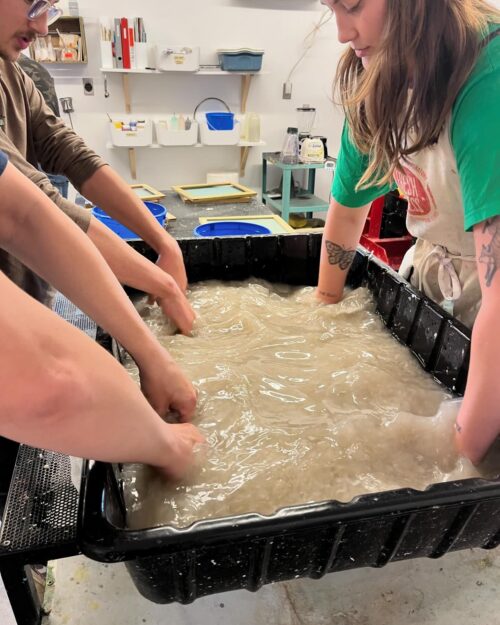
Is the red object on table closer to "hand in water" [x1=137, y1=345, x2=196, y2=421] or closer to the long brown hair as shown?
the long brown hair

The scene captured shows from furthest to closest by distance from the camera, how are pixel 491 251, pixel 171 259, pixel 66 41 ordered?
pixel 66 41 < pixel 171 259 < pixel 491 251

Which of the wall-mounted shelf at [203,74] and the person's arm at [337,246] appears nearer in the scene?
the person's arm at [337,246]

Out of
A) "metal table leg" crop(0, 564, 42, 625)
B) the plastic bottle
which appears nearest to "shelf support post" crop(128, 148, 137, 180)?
the plastic bottle

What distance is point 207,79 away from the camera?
3721mm

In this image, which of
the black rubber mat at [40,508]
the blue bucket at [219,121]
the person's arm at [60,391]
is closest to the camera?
the person's arm at [60,391]

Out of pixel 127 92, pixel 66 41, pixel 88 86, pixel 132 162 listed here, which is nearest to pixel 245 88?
pixel 127 92

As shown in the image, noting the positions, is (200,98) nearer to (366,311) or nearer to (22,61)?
(22,61)

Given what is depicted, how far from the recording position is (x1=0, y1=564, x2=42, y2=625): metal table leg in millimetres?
601

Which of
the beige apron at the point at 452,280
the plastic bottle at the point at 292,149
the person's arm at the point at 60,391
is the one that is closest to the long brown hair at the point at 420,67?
the beige apron at the point at 452,280

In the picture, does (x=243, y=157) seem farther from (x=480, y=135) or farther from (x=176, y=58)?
(x=480, y=135)

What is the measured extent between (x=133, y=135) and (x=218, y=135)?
655 mm

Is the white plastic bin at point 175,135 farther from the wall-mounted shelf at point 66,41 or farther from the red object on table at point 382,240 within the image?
the red object on table at point 382,240

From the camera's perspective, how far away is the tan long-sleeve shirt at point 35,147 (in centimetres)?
98

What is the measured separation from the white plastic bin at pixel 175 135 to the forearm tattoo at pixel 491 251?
3.26 metres
